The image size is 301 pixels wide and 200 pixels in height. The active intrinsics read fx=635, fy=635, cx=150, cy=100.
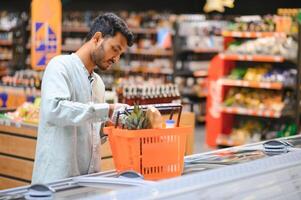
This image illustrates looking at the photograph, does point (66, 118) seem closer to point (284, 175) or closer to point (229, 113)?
point (284, 175)

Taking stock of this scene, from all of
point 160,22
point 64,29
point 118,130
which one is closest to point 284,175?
point 118,130


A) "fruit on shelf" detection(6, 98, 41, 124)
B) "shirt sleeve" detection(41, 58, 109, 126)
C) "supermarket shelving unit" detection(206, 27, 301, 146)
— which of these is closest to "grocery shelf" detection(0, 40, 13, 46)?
"supermarket shelving unit" detection(206, 27, 301, 146)

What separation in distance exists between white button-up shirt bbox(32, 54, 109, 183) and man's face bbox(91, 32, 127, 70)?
0.10 meters

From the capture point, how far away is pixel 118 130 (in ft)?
9.21

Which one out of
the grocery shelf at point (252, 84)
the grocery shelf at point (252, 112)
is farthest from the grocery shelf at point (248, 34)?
the grocery shelf at point (252, 112)

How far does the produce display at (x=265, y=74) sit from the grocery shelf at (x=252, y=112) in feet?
1.51

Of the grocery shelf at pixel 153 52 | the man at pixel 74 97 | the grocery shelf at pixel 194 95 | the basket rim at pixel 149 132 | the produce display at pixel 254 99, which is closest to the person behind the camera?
the basket rim at pixel 149 132

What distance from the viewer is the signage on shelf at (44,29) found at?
280 inches

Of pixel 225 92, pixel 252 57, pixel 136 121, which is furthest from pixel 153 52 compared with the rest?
pixel 136 121

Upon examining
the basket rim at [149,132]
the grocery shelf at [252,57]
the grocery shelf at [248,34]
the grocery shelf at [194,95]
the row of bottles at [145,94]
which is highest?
the grocery shelf at [248,34]

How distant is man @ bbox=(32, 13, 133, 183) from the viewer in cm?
307

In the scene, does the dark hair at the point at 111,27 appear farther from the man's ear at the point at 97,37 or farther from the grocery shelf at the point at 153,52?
the grocery shelf at the point at 153,52

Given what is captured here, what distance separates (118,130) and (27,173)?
345 cm

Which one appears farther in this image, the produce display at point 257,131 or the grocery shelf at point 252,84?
the produce display at point 257,131
